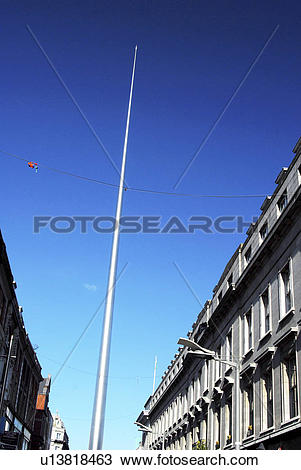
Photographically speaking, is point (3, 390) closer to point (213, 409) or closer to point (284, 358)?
point (213, 409)

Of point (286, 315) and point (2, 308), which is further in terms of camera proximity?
point (2, 308)

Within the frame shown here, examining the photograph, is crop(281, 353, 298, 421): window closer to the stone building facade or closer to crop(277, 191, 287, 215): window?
crop(277, 191, 287, 215): window

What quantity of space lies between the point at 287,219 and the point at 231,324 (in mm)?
11259

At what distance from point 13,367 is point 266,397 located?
29766 mm

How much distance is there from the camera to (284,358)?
2205 centimetres

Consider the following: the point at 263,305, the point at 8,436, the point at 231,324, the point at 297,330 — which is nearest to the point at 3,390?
the point at 8,436

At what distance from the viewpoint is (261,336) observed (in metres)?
25.5

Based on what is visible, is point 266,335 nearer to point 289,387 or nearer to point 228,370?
point 289,387

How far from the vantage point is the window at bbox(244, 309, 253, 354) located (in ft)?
91.8

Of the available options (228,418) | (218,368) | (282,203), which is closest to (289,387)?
(282,203)

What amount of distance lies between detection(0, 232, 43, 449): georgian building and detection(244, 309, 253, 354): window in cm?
1712

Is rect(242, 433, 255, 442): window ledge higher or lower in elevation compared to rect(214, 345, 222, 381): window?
lower

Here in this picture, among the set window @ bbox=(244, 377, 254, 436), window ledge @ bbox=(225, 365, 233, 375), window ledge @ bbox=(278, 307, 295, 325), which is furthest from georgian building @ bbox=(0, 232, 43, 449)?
window ledge @ bbox=(278, 307, 295, 325)
